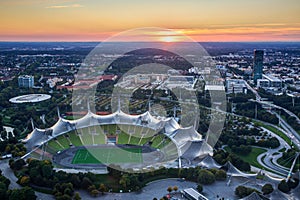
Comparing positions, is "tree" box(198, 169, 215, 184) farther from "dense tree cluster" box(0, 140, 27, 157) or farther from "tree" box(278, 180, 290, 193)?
"dense tree cluster" box(0, 140, 27, 157)

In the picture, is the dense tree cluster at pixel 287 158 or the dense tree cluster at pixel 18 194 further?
the dense tree cluster at pixel 287 158

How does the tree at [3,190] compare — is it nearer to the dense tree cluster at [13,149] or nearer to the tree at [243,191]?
the dense tree cluster at [13,149]

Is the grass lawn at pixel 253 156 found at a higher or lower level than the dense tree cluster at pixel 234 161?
lower

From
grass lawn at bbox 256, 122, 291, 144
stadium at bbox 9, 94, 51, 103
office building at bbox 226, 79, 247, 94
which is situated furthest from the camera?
office building at bbox 226, 79, 247, 94

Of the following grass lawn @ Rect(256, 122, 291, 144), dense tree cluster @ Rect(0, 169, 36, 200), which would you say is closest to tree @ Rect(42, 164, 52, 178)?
dense tree cluster @ Rect(0, 169, 36, 200)

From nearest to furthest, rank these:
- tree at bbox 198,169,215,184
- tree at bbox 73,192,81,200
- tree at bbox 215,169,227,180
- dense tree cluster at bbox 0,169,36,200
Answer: dense tree cluster at bbox 0,169,36,200
tree at bbox 73,192,81,200
tree at bbox 198,169,215,184
tree at bbox 215,169,227,180

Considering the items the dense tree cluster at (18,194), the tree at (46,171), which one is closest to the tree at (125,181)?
the tree at (46,171)

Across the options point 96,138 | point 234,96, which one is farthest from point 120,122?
point 234,96
